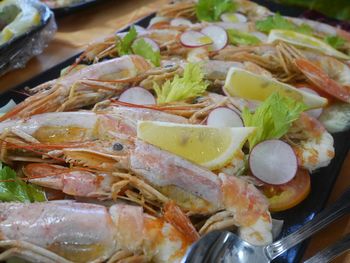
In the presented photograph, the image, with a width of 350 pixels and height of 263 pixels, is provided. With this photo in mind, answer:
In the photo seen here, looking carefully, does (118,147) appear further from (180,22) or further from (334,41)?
(334,41)

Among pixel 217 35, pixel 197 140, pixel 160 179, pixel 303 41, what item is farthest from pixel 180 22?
pixel 160 179

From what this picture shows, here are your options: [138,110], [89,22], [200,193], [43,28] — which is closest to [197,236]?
[200,193]

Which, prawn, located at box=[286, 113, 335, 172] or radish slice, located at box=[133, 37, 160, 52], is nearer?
prawn, located at box=[286, 113, 335, 172]

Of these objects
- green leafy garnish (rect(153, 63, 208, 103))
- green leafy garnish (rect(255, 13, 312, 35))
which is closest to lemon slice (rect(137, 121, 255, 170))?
green leafy garnish (rect(153, 63, 208, 103))

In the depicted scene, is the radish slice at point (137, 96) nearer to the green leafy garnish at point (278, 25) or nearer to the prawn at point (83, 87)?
the prawn at point (83, 87)

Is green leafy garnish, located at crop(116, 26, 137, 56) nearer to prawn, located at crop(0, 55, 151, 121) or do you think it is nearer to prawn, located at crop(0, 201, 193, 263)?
prawn, located at crop(0, 55, 151, 121)

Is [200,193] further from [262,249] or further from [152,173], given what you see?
[262,249]
